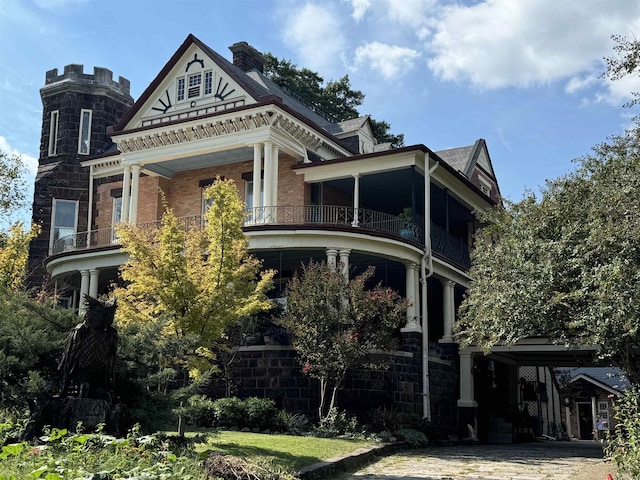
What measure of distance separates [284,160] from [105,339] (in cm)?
1612

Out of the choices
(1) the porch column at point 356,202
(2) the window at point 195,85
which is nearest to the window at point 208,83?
(2) the window at point 195,85

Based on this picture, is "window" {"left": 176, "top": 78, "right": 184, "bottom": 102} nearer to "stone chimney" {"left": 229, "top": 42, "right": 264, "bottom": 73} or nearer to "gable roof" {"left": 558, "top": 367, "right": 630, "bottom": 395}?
"stone chimney" {"left": 229, "top": 42, "right": 264, "bottom": 73}

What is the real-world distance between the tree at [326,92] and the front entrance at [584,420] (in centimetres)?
1793

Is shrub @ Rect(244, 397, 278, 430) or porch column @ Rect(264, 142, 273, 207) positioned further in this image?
porch column @ Rect(264, 142, 273, 207)

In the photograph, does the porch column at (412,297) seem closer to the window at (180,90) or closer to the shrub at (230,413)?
the shrub at (230,413)

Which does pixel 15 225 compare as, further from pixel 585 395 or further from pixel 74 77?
pixel 585 395

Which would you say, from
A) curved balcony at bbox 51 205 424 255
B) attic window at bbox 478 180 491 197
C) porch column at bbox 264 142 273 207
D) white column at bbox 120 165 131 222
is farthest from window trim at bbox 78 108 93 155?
attic window at bbox 478 180 491 197

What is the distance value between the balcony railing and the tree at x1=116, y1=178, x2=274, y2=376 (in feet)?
18.6

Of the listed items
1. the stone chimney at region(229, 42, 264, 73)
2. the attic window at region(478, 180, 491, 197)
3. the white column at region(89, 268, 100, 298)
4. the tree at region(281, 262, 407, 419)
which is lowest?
the tree at region(281, 262, 407, 419)

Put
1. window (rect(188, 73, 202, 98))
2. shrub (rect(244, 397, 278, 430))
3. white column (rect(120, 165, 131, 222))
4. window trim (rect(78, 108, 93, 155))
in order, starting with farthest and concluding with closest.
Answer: window trim (rect(78, 108, 93, 155))
window (rect(188, 73, 202, 98))
white column (rect(120, 165, 131, 222))
shrub (rect(244, 397, 278, 430))

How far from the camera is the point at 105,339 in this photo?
32.0 feet

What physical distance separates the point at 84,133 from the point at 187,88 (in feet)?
22.1

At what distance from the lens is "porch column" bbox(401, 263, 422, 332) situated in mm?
20922

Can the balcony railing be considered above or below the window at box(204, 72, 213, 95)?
below
